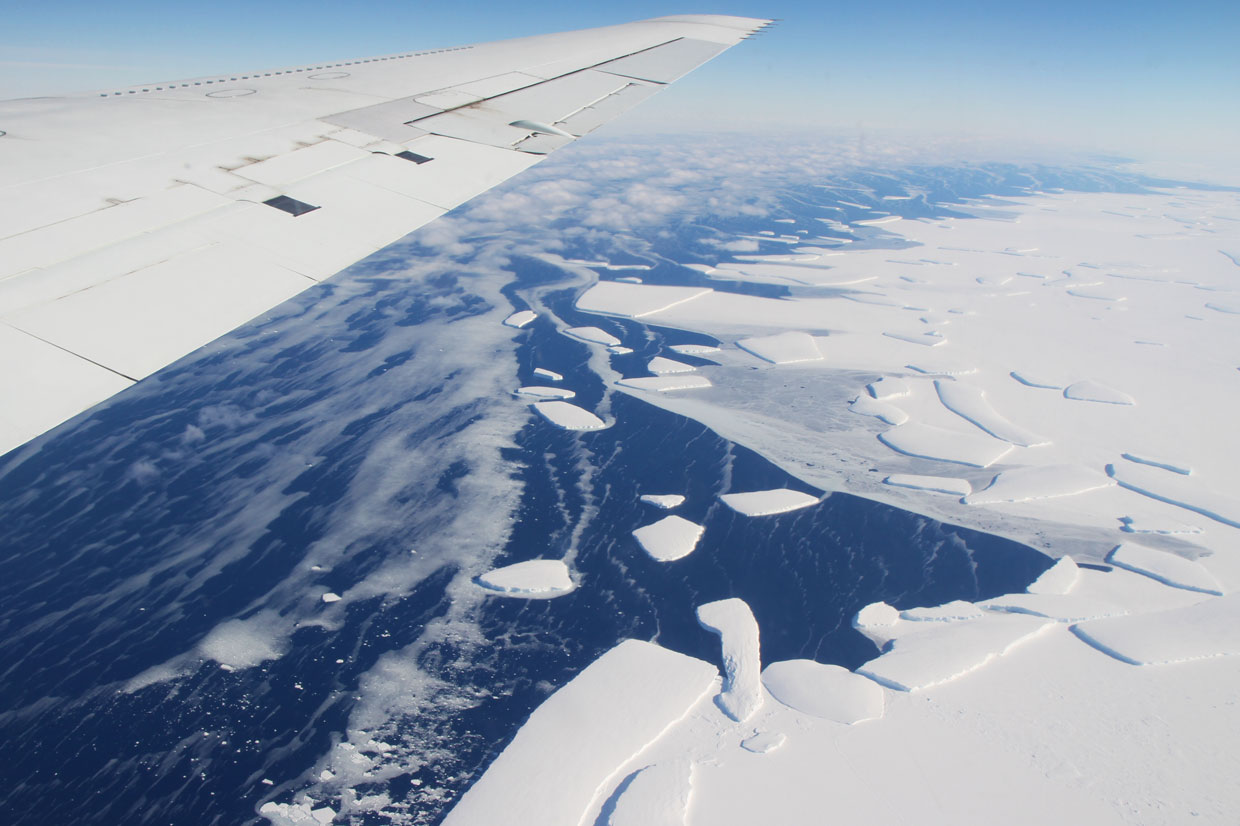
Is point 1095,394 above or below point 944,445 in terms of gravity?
above

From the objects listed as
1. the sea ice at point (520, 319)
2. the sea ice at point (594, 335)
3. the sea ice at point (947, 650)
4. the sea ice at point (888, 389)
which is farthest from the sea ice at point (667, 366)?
the sea ice at point (947, 650)

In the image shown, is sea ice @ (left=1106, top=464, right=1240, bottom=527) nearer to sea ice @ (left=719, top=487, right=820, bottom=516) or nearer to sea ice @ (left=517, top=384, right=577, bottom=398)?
sea ice @ (left=719, top=487, right=820, bottom=516)

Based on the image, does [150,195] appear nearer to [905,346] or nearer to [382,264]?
[905,346]

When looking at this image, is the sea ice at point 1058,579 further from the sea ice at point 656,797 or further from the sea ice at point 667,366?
the sea ice at point 667,366

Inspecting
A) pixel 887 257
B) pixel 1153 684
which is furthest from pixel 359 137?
pixel 887 257

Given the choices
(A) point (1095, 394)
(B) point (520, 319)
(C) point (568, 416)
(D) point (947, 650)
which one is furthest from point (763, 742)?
(B) point (520, 319)

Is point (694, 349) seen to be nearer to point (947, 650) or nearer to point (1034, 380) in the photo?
point (1034, 380)
